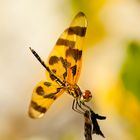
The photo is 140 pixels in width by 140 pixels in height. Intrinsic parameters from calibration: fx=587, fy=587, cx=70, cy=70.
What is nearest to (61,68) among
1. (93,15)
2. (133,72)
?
(133,72)

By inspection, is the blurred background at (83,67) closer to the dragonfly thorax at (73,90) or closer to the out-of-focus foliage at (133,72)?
the out-of-focus foliage at (133,72)

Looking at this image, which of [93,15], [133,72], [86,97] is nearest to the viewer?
[86,97]

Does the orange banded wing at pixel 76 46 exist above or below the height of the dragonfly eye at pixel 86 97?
above

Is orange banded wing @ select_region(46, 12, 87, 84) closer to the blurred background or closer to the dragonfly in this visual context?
the dragonfly

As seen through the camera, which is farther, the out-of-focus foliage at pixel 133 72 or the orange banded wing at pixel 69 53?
the out-of-focus foliage at pixel 133 72

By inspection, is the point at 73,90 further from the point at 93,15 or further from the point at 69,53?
the point at 93,15

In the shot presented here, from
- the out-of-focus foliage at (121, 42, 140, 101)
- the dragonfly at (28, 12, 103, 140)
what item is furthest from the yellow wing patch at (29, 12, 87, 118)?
the out-of-focus foliage at (121, 42, 140, 101)

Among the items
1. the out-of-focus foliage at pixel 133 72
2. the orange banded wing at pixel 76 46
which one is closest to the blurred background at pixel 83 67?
the out-of-focus foliage at pixel 133 72
